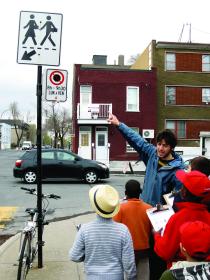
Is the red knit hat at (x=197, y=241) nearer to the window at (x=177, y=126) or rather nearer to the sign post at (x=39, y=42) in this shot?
the sign post at (x=39, y=42)

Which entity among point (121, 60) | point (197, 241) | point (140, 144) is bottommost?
point (197, 241)

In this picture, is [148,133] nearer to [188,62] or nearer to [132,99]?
[132,99]

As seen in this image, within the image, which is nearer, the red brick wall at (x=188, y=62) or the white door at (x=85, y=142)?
the white door at (x=85, y=142)

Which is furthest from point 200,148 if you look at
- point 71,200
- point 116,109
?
point 71,200

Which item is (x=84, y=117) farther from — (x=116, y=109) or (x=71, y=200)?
(x=71, y=200)

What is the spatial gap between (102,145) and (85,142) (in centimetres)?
130

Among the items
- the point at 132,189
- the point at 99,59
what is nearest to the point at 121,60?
the point at 99,59

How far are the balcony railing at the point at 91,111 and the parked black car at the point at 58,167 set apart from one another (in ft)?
47.4

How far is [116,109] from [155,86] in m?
3.49

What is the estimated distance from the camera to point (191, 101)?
38125 millimetres

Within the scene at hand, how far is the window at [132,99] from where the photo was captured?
37.0 m

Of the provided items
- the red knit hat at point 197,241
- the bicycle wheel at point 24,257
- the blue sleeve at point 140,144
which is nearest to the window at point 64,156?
the bicycle wheel at point 24,257

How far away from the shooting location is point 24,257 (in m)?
5.48

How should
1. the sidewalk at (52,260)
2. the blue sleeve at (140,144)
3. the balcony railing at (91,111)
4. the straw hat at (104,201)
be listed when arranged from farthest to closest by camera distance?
the balcony railing at (91,111), the sidewalk at (52,260), the blue sleeve at (140,144), the straw hat at (104,201)
